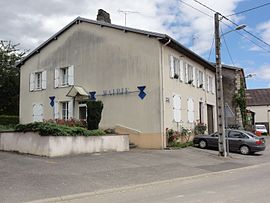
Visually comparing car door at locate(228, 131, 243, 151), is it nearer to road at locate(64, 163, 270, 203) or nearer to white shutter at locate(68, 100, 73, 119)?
road at locate(64, 163, 270, 203)

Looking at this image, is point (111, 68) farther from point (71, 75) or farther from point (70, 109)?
point (70, 109)

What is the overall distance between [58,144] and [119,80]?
7.72 m

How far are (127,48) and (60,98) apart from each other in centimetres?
649

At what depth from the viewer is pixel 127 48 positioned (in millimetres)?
22516

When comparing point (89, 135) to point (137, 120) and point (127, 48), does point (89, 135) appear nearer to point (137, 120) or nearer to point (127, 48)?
point (137, 120)

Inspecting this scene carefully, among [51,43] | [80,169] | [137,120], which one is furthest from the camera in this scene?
[51,43]

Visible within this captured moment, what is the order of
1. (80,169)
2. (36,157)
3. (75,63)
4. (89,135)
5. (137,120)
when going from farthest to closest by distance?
(75,63) → (137,120) → (89,135) → (36,157) → (80,169)

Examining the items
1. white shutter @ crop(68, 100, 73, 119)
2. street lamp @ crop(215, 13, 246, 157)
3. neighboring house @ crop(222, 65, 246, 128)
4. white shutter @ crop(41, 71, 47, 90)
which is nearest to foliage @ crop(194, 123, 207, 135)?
street lamp @ crop(215, 13, 246, 157)

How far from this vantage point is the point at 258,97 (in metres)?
64.8

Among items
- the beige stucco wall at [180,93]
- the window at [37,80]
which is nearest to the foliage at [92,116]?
the beige stucco wall at [180,93]

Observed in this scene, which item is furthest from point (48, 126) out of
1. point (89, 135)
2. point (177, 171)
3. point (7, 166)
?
point (177, 171)

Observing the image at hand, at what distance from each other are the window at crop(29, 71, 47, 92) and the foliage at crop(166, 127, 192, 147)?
423 inches

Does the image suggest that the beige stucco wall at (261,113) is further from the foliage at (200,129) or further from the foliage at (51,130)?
the foliage at (51,130)

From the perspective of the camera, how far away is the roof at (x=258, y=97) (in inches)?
2477
